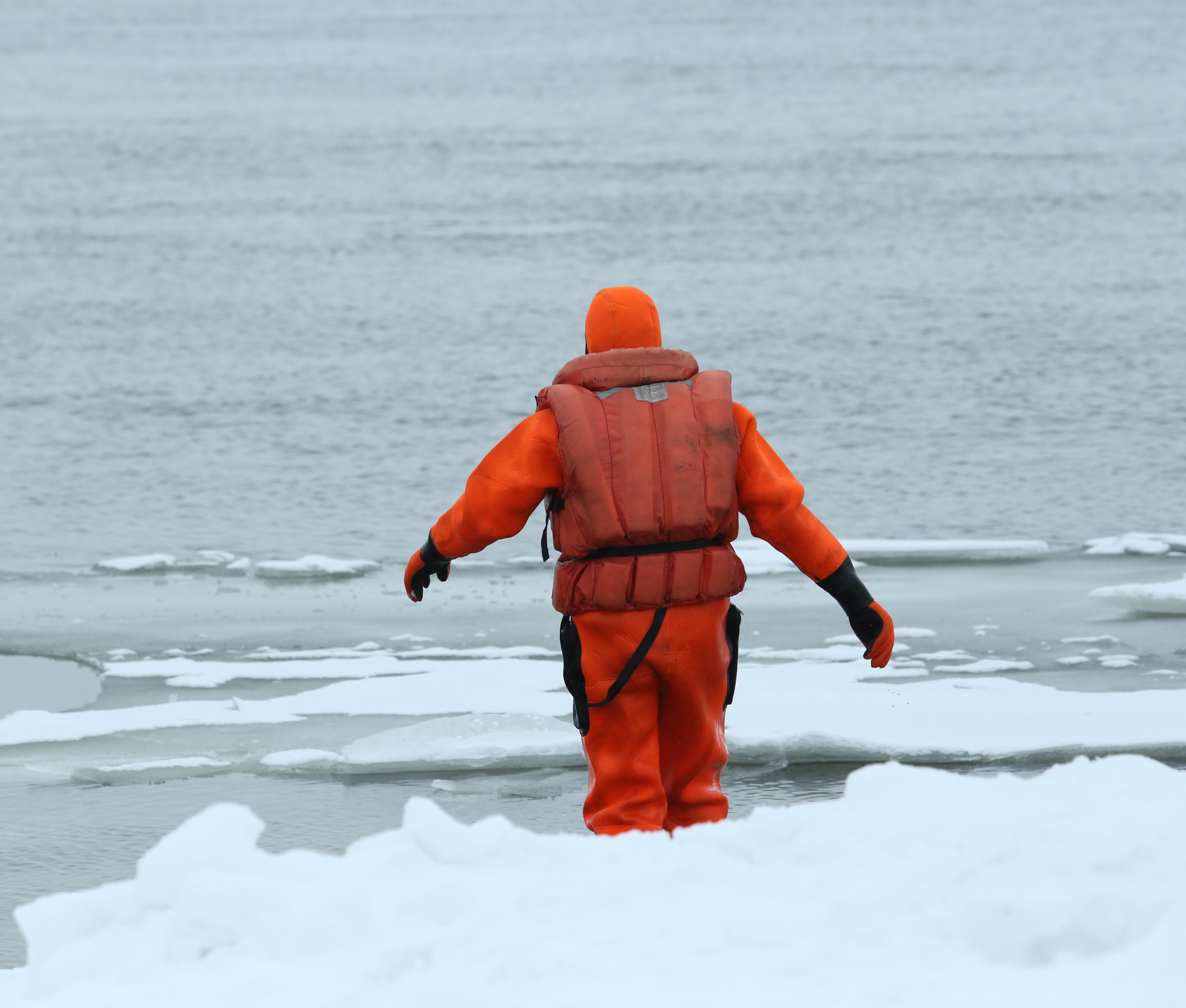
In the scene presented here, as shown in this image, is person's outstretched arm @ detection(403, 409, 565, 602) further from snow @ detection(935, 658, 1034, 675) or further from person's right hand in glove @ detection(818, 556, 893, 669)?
snow @ detection(935, 658, 1034, 675)

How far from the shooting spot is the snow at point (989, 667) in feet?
19.2

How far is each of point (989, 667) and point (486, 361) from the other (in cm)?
722

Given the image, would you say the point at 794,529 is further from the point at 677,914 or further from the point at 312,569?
the point at 312,569

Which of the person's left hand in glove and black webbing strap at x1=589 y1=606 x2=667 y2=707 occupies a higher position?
the person's left hand in glove

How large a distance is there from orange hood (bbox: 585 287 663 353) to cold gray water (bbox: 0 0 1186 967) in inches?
56.4

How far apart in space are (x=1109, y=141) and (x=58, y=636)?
69.4ft

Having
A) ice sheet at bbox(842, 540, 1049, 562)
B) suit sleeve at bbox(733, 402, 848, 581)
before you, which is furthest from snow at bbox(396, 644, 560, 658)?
suit sleeve at bbox(733, 402, 848, 581)

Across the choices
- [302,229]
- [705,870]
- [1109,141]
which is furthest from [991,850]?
[1109,141]

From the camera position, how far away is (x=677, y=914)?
8.54 feet

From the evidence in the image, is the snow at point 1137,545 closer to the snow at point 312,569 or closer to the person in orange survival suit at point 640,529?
the snow at point 312,569

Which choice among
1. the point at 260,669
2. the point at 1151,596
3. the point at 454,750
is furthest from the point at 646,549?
the point at 1151,596

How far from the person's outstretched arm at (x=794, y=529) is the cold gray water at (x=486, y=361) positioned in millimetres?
978

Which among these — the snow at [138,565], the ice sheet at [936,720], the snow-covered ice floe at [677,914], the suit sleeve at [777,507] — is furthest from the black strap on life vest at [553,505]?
the snow at [138,565]

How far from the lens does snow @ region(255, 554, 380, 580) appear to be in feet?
24.2
